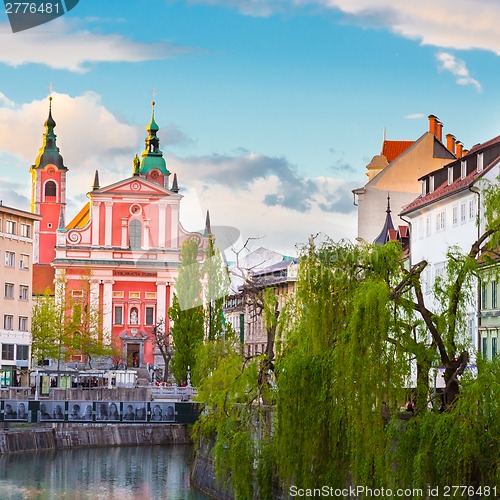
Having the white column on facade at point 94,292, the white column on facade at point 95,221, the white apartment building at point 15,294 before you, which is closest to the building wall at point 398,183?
the white apartment building at point 15,294

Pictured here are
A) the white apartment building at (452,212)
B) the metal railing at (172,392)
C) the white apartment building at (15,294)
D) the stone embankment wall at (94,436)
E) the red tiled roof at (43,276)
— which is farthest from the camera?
the red tiled roof at (43,276)

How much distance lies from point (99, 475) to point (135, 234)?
6505 centimetres

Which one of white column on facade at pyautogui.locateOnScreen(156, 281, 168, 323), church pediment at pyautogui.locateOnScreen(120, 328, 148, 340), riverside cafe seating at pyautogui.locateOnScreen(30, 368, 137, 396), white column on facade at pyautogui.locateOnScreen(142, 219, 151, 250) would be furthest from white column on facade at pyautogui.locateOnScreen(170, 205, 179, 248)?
riverside cafe seating at pyautogui.locateOnScreen(30, 368, 137, 396)

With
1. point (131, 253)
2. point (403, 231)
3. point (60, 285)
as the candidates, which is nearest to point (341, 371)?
point (403, 231)

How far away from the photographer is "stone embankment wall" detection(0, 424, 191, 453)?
7388 centimetres

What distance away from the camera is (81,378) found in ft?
326

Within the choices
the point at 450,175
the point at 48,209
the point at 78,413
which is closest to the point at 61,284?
the point at 48,209

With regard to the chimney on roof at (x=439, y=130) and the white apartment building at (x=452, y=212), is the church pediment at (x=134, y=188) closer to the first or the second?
the chimney on roof at (x=439, y=130)

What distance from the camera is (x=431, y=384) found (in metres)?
35.2

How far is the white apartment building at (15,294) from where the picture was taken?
9125cm

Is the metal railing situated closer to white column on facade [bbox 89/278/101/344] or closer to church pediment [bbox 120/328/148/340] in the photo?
white column on facade [bbox 89/278/101/344]

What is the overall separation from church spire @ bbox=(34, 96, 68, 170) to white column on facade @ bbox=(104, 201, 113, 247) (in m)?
22.8

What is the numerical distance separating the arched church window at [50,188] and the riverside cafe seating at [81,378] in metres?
45.6

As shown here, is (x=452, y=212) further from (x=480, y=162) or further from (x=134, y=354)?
(x=134, y=354)
